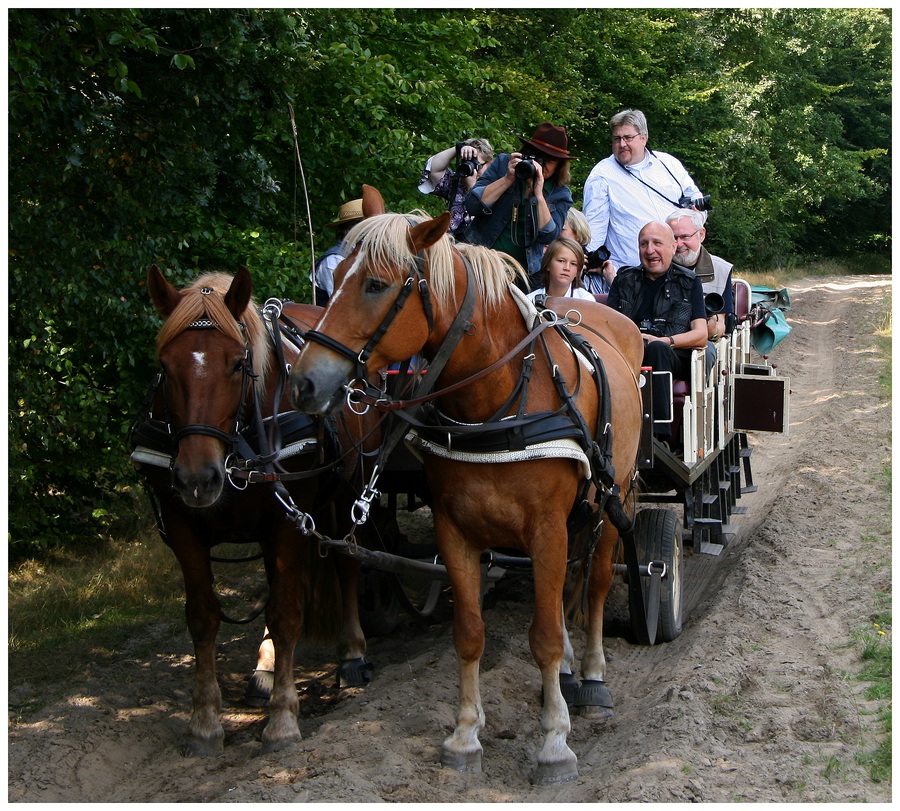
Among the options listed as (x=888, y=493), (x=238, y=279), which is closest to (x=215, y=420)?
(x=238, y=279)

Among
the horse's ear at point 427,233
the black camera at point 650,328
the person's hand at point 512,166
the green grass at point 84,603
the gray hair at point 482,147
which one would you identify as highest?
the gray hair at point 482,147

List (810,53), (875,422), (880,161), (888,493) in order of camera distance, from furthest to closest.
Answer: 1. (880,161)
2. (810,53)
3. (875,422)
4. (888,493)

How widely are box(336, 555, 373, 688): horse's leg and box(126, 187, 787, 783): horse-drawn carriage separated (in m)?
0.77

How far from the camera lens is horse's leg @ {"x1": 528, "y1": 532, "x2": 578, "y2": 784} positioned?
13.3 ft

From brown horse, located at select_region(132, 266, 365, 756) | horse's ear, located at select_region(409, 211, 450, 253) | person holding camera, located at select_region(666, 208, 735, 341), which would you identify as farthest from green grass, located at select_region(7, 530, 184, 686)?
person holding camera, located at select_region(666, 208, 735, 341)

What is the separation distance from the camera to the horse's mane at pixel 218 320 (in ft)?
13.7

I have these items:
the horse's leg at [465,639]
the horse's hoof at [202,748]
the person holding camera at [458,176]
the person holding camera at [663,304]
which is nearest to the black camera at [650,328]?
the person holding camera at [663,304]

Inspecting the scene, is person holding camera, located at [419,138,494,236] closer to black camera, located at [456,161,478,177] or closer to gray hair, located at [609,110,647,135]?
black camera, located at [456,161,478,177]

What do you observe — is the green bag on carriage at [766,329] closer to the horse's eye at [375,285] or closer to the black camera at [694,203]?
the black camera at [694,203]

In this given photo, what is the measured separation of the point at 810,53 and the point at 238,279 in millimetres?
31576

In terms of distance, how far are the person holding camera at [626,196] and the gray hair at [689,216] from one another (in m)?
0.15

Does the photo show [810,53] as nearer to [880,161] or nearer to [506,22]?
[880,161]

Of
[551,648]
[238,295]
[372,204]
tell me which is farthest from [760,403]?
[238,295]

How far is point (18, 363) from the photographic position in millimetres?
6801
